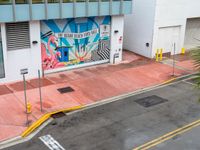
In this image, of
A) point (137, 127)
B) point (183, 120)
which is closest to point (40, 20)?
point (137, 127)

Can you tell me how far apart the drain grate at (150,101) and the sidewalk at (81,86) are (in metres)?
1.52

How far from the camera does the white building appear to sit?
81.9ft

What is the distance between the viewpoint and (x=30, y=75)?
19.5 metres

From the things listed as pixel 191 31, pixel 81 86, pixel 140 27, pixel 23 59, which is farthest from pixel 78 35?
pixel 191 31

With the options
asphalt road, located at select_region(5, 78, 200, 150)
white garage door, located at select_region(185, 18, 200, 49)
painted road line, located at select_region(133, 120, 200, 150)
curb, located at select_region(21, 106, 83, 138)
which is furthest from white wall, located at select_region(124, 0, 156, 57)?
painted road line, located at select_region(133, 120, 200, 150)

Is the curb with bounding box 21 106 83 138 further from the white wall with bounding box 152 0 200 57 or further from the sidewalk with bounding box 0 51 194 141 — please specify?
the white wall with bounding box 152 0 200 57

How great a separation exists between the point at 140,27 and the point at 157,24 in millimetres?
1750

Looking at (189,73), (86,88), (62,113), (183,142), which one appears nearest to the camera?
(183,142)

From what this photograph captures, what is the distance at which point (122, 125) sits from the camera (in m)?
14.0

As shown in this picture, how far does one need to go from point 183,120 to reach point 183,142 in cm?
226

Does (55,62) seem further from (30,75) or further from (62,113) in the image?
(62,113)

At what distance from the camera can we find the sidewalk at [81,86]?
1455 centimetres

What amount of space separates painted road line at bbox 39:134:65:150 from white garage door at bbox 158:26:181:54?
54.1 ft

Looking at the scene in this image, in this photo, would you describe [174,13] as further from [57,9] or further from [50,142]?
[50,142]
